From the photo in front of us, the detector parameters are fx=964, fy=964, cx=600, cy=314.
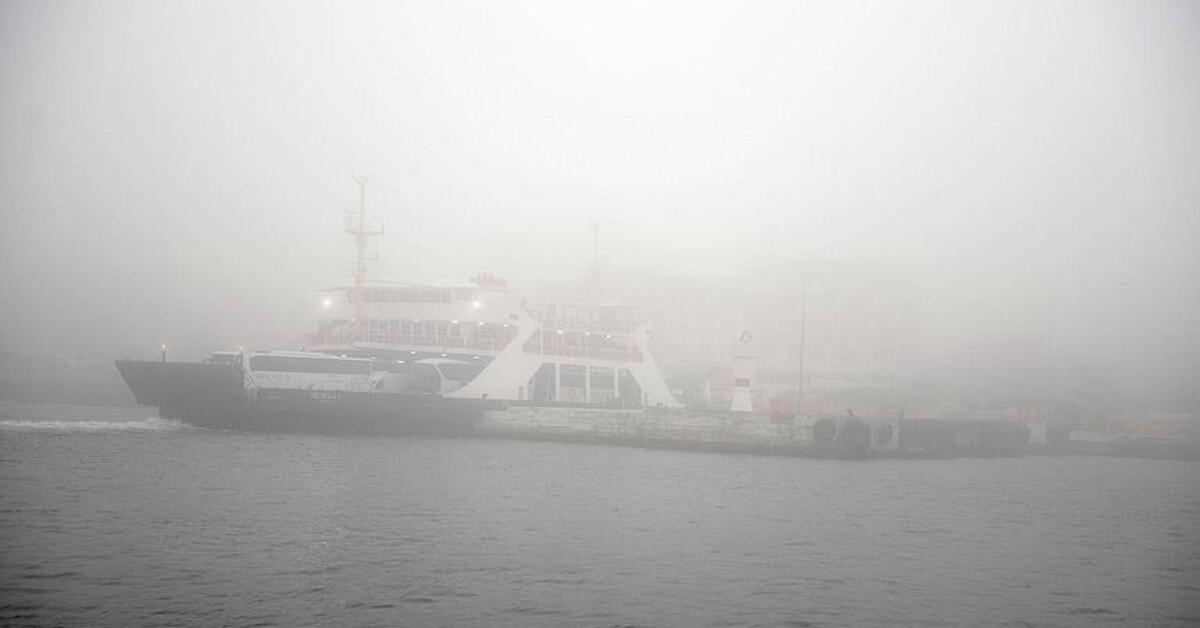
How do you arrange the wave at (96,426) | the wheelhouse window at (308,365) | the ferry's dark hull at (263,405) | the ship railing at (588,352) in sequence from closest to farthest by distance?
the ferry's dark hull at (263,405)
the wheelhouse window at (308,365)
the wave at (96,426)
the ship railing at (588,352)

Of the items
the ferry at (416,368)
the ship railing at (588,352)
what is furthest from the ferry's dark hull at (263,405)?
the ship railing at (588,352)

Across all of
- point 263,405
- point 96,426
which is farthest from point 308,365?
point 96,426

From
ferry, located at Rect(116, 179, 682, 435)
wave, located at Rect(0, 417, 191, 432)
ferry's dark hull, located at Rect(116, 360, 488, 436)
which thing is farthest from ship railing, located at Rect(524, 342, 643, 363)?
wave, located at Rect(0, 417, 191, 432)

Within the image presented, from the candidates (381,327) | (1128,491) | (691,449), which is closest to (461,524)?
(691,449)

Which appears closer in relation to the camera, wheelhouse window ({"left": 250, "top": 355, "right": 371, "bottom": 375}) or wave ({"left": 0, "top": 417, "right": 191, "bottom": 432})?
wheelhouse window ({"left": 250, "top": 355, "right": 371, "bottom": 375})

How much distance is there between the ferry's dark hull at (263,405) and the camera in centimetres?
4266

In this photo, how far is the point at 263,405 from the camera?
42906 mm

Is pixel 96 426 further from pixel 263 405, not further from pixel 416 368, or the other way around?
pixel 416 368

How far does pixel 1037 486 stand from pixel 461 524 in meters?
25.7

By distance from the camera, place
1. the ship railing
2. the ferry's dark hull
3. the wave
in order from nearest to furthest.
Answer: the ferry's dark hull → the wave → the ship railing

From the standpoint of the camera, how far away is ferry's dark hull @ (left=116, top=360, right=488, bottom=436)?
4266 centimetres

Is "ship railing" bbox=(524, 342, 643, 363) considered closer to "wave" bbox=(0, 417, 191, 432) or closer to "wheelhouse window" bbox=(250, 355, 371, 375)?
"wheelhouse window" bbox=(250, 355, 371, 375)

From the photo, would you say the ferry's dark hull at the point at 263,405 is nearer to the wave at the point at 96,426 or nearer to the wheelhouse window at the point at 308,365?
the wave at the point at 96,426

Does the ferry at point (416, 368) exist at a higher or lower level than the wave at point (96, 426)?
higher
